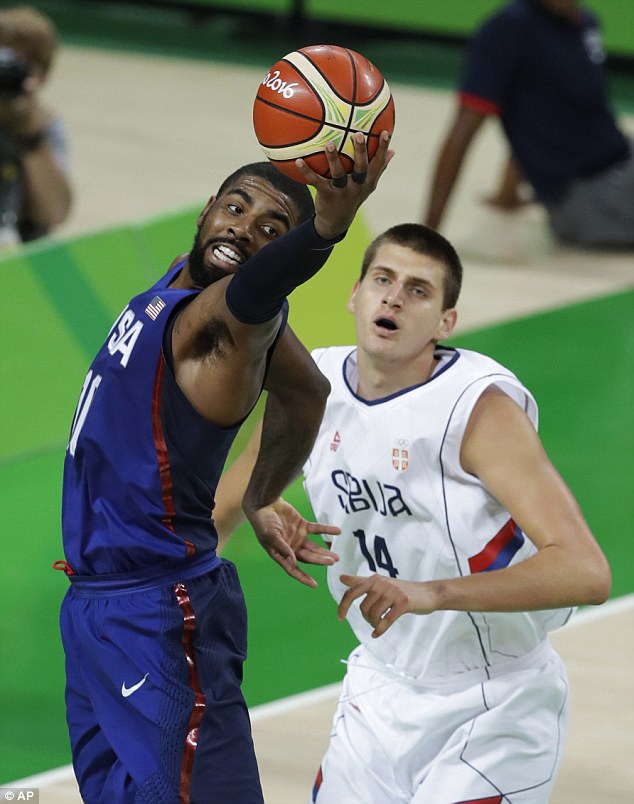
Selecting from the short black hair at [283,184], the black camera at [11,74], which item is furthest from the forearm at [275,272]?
the black camera at [11,74]

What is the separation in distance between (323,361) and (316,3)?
40.9 feet

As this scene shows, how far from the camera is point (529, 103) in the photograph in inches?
405

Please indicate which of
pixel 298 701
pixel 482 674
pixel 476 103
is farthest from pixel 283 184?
pixel 476 103

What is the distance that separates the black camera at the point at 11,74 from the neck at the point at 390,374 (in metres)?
4.19

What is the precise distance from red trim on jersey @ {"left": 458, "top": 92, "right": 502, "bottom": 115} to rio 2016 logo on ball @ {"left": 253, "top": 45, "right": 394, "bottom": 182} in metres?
6.65

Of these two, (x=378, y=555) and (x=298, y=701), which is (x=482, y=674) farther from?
(x=298, y=701)

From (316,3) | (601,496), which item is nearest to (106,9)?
(316,3)

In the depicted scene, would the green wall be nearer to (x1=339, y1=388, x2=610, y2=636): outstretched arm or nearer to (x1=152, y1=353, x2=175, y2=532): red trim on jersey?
(x1=339, y1=388, x2=610, y2=636): outstretched arm

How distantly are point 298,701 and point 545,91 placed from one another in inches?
246

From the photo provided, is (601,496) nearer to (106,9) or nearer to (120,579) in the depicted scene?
(120,579)

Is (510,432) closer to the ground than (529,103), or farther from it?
farther from it

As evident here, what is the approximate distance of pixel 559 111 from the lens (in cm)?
1040

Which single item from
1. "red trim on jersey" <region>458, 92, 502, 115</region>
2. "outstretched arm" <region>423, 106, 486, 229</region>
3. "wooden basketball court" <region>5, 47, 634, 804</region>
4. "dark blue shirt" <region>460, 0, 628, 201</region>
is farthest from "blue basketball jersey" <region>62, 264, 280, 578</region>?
"dark blue shirt" <region>460, 0, 628, 201</region>

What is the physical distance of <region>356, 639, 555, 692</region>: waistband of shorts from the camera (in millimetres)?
3734
